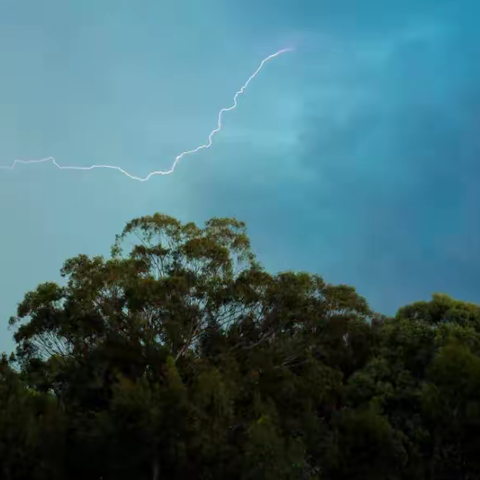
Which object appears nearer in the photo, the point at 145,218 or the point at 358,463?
the point at 358,463

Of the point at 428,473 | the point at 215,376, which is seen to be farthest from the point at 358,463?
the point at 215,376

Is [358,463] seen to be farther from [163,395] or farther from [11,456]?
[11,456]

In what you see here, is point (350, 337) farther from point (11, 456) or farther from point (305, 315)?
point (11, 456)

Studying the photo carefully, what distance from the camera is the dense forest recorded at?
1382 centimetres

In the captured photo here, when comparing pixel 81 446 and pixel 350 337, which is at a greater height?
pixel 350 337

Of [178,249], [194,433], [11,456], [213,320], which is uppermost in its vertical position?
[178,249]

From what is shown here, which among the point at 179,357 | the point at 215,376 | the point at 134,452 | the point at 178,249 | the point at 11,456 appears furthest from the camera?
the point at 178,249

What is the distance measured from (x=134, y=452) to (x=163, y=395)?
135 cm

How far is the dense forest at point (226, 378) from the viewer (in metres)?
13.8

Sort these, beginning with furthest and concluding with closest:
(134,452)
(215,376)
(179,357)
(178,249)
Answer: (178,249), (179,357), (215,376), (134,452)

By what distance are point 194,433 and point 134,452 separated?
1.35 meters

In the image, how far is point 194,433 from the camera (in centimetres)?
1392

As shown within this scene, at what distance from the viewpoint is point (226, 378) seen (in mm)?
16031

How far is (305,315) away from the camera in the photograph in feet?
62.6
